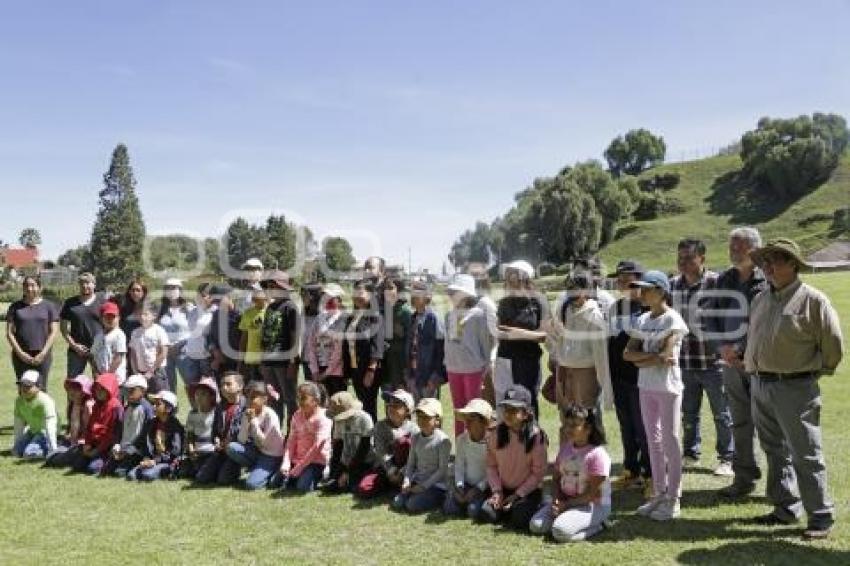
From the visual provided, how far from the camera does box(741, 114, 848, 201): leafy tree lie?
3656 inches

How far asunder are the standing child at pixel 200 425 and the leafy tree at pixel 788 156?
97.3 m

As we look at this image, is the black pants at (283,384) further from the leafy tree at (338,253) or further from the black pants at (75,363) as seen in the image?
the leafy tree at (338,253)

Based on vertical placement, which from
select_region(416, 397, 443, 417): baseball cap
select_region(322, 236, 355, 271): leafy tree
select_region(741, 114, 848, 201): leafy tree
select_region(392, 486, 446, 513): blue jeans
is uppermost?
select_region(741, 114, 848, 201): leafy tree

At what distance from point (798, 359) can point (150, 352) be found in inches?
301

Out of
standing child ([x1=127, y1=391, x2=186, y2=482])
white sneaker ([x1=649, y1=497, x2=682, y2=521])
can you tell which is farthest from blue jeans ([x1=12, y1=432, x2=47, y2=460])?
white sneaker ([x1=649, y1=497, x2=682, y2=521])

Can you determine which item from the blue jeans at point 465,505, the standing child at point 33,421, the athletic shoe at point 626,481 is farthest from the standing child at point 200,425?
the athletic shoe at point 626,481

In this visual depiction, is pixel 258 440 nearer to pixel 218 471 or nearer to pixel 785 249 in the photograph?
pixel 218 471

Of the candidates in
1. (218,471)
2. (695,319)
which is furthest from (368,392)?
(695,319)

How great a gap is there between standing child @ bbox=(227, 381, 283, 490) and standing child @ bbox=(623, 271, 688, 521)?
147 inches

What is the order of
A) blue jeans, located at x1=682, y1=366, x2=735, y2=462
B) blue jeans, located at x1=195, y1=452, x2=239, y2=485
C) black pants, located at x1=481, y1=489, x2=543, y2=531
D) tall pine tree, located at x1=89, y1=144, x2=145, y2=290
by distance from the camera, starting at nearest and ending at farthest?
black pants, located at x1=481, y1=489, x2=543, y2=531, blue jeans, located at x1=682, y1=366, x2=735, y2=462, blue jeans, located at x1=195, y1=452, x2=239, y2=485, tall pine tree, located at x1=89, y1=144, x2=145, y2=290

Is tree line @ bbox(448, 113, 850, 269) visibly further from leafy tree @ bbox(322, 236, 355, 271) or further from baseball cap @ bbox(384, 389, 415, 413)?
baseball cap @ bbox(384, 389, 415, 413)

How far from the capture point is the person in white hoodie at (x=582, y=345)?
7.09 meters

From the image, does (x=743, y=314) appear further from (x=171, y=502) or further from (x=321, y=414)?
(x=171, y=502)

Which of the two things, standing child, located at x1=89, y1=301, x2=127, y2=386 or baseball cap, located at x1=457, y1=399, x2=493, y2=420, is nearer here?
baseball cap, located at x1=457, y1=399, x2=493, y2=420
